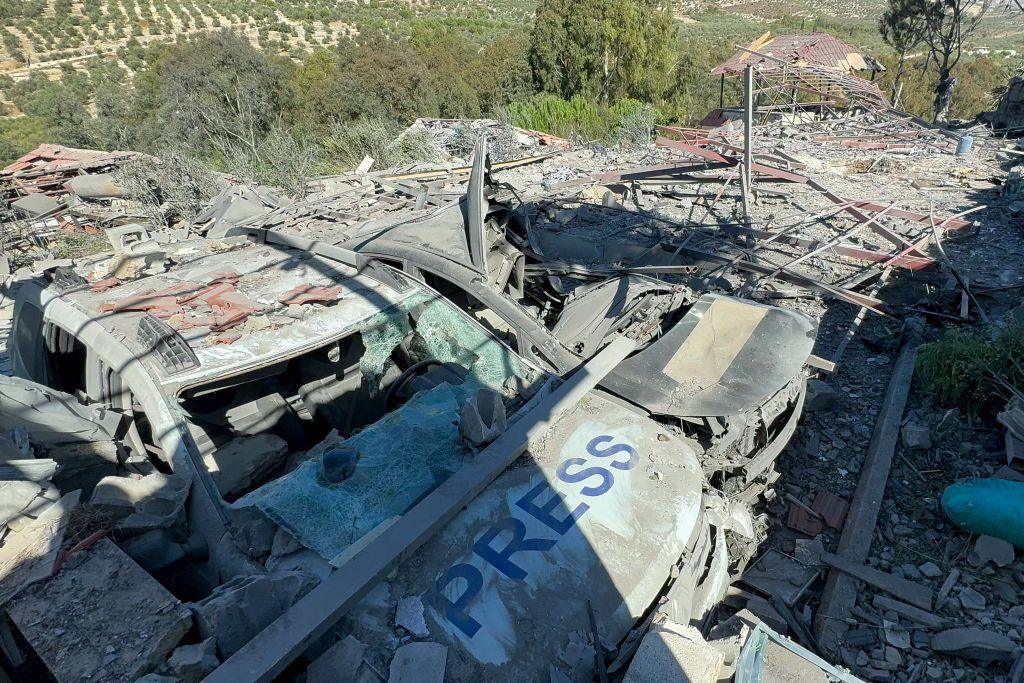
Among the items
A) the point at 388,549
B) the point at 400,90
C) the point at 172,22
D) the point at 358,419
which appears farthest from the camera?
the point at 172,22

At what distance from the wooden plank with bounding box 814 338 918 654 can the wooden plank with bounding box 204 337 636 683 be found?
1.80 metres

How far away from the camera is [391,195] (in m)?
6.10

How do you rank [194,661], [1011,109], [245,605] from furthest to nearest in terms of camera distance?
[1011,109], [245,605], [194,661]

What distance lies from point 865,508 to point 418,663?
122 inches

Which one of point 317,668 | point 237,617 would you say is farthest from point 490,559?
point 237,617

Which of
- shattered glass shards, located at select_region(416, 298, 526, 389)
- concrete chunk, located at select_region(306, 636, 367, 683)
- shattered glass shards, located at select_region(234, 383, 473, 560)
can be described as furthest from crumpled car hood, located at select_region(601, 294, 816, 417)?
concrete chunk, located at select_region(306, 636, 367, 683)

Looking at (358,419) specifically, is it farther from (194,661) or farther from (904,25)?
(904,25)

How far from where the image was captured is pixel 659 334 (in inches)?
127

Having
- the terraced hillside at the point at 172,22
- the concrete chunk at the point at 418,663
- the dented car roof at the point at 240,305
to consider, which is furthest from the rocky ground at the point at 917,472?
the terraced hillside at the point at 172,22

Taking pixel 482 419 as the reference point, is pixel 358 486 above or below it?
below

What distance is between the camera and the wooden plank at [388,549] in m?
1.63

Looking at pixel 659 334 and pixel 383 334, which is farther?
pixel 659 334

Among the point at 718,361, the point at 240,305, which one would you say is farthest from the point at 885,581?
the point at 240,305

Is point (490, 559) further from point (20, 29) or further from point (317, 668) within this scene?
point (20, 29)
